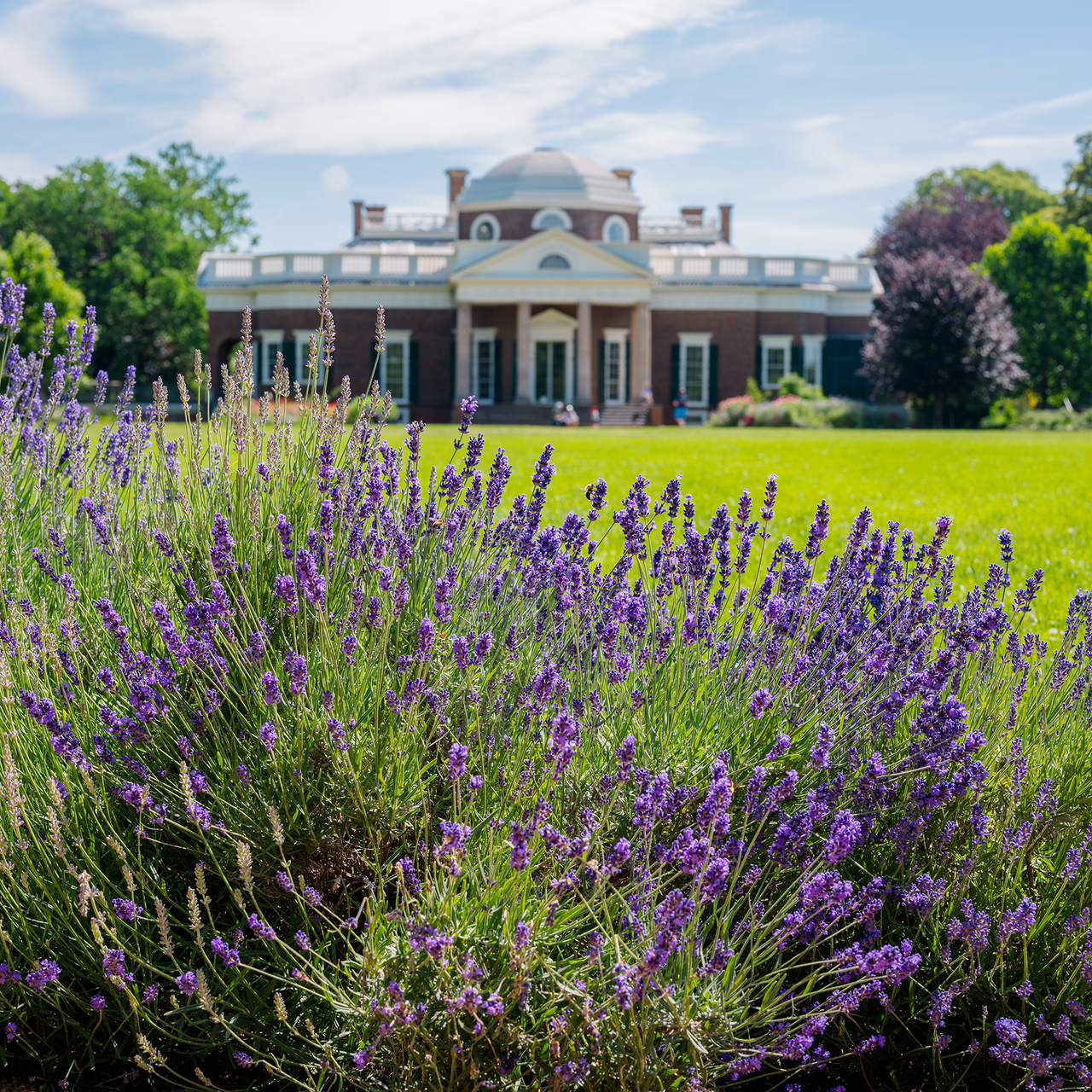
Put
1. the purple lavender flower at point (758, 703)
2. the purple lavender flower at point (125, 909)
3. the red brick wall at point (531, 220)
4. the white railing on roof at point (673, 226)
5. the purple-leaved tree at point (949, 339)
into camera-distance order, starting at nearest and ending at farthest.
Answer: the purple lavender flower at point (125, 909)
the purple lavender flower at point (758, 703)
the purple-leaved tree at point (949, 339)
the red brick wall at point (531, 220)
the white railing on roof at point (673, 226)

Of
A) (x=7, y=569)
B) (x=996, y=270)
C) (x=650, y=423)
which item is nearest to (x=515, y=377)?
(x=650, y=423)

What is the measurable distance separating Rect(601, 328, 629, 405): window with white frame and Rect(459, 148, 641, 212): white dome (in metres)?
4.85

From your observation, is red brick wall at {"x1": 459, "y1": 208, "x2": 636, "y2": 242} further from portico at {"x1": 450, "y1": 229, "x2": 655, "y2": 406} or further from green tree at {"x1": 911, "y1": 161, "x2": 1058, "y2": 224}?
green tree at {"x1": 911, "y1": 161, "x2": 1058, "y2": 224}

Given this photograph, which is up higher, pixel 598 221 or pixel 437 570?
pixel 598 221

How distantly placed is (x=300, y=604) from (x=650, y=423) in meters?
31.9

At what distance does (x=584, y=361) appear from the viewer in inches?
1387

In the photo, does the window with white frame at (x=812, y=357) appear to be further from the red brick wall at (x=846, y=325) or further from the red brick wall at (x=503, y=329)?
the red brick wall at (x=503, y=329)

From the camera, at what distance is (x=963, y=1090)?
8.69 feet

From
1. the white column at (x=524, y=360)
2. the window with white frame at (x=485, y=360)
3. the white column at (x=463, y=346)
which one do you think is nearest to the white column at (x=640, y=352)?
the white column at (x=524, y=360)

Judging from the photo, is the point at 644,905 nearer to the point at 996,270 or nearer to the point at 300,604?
the point at 300,604

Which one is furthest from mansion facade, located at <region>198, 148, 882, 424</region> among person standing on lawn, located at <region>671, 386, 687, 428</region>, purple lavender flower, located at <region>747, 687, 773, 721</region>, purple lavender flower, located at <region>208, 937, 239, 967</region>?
purple lavender flower, located at <region>208, 937, 239, 967</region>

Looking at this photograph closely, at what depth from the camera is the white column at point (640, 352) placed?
35.6 m

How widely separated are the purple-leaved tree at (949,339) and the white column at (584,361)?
8986 millimetres

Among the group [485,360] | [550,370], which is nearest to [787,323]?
[550,370]
